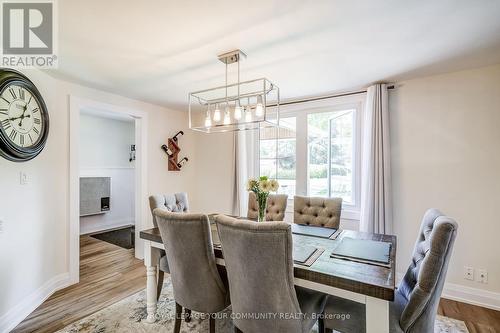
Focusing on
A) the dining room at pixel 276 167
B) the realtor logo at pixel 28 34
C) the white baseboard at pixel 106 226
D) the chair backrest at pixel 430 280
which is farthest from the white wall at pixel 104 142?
the chair backrest at pixel 430 280

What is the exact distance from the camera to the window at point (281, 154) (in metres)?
3.58

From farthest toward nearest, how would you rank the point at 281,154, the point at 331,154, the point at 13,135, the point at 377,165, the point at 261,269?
1. the point at 281,154
2. the point at 331,154
3. the point at 377,165
4. the point at 13,135
5. the point at 261,269

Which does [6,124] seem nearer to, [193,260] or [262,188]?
[193,260]

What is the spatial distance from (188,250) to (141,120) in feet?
8.68

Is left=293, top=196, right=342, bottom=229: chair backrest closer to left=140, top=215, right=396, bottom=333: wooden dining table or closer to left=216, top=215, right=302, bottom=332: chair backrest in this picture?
left=140, top=215, right=396, bottom=333: wooden dining table

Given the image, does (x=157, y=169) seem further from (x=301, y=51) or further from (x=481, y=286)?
(x=481, y=286)

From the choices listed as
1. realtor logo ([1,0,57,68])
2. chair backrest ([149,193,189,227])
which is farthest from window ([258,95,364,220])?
realtor logo ([1,0,57,68])

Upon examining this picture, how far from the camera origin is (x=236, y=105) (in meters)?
1.99

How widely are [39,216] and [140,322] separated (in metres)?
1.53

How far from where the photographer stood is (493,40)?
1.86m

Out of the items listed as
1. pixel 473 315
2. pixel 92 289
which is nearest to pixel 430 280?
pixel 473 315

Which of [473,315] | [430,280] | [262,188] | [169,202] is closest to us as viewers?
[430,280]

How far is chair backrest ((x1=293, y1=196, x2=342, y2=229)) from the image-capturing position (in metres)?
2.44

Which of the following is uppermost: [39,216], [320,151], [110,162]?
[320,151]
